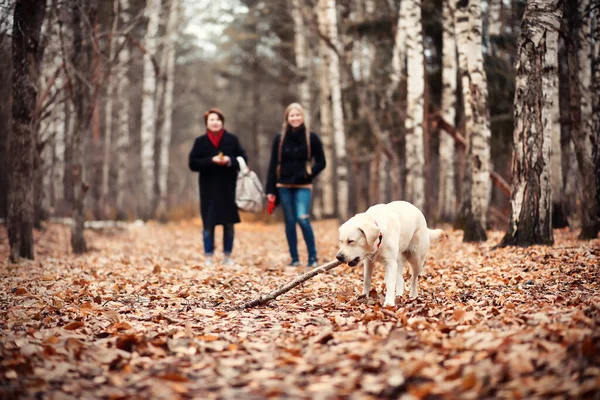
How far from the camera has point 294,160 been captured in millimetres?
9094

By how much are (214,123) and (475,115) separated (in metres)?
4.99

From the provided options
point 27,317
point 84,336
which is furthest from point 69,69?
point 84,336

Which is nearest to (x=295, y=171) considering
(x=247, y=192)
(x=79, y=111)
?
(x=247, y=192)

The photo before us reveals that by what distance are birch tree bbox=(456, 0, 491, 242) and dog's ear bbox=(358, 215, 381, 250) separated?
593 cm

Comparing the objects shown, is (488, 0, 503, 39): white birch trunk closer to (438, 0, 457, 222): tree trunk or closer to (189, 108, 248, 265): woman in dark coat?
(438, 0, 457, 222): tree trunk

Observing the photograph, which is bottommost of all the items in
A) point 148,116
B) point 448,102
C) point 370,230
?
point 370,230

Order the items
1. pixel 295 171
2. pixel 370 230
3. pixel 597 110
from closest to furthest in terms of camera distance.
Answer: pixel 370 230, pixel 295 171, pixel 597 110

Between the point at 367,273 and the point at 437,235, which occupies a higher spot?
the point at 437,235

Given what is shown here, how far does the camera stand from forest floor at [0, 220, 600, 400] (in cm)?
334

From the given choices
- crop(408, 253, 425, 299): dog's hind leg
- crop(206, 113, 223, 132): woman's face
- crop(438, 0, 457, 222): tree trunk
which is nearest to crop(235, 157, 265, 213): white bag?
crop(206, 113, 223, 132): woman's face

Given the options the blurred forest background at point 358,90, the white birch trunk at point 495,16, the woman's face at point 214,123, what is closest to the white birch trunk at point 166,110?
the blurred forest background at point 358,90

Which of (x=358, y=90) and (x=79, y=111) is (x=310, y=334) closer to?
(x=79, y=111)

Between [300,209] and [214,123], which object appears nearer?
[300,209]

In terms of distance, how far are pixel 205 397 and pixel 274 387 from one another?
41 centimetres
